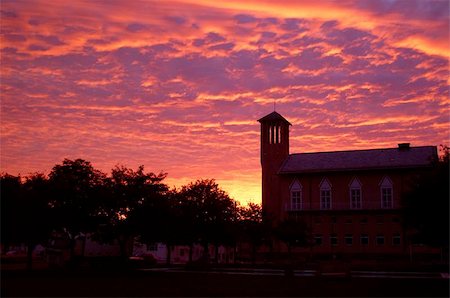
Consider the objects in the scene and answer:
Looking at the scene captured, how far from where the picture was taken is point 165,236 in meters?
49.5

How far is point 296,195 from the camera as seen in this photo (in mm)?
80438

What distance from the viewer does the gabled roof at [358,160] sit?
7356 centimetres

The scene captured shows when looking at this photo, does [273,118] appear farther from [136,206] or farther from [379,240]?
[136,206]

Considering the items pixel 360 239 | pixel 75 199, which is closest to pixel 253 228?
pixel 360 239

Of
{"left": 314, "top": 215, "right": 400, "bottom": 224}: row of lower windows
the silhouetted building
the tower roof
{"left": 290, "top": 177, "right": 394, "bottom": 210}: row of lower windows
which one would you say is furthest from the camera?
the tower roof

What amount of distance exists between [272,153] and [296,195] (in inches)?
298

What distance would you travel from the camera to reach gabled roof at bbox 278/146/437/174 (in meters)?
73.6

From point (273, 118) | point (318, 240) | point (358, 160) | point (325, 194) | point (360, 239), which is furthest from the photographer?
point (273, 118)

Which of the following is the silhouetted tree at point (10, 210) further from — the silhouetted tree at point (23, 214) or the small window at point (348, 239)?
the small window at point (348, 239)

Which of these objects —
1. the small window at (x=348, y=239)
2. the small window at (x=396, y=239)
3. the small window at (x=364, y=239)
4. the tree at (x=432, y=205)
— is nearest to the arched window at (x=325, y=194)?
the small window at (x=348, y=239)

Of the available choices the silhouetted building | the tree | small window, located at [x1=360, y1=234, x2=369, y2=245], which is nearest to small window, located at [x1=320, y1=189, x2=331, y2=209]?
the silhouetted building

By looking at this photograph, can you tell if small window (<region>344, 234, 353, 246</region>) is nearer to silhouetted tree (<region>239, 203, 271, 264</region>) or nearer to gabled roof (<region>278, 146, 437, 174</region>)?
gabled roof (<region>278, 146, 437, 174</region>)

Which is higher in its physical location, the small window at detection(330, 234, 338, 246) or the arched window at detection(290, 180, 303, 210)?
the arched window at detection(290, 180, 303, 210)

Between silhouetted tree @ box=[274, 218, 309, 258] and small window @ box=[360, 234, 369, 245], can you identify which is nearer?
silhouetted tree @ box=[274, 218, 309, 258]
